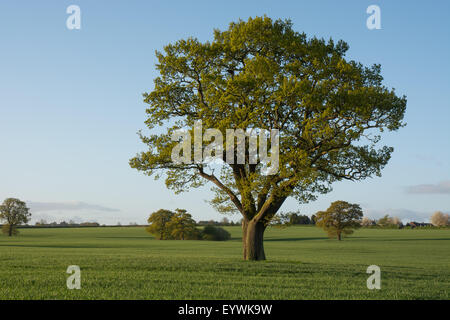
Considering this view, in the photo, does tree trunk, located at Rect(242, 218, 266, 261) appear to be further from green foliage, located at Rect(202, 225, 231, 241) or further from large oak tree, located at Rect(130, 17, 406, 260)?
green foliage, located at Rect(202, 225, 231, 241)

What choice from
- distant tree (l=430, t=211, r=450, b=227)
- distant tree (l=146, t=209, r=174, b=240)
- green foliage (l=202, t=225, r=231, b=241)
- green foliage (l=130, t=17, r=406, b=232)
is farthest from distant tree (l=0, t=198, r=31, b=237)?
distant tree (l=430, t=211, r=450, b=227)

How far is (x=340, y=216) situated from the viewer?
7931 cm

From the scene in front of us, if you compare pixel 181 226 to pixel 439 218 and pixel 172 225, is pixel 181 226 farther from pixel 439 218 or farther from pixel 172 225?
pixel 439 218

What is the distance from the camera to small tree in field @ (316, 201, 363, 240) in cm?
7800

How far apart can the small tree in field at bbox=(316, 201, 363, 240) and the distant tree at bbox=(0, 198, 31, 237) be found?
61.5m

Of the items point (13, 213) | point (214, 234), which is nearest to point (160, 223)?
point (214, 234)

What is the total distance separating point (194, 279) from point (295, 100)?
39.1ft

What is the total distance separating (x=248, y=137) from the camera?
24.0 meters
